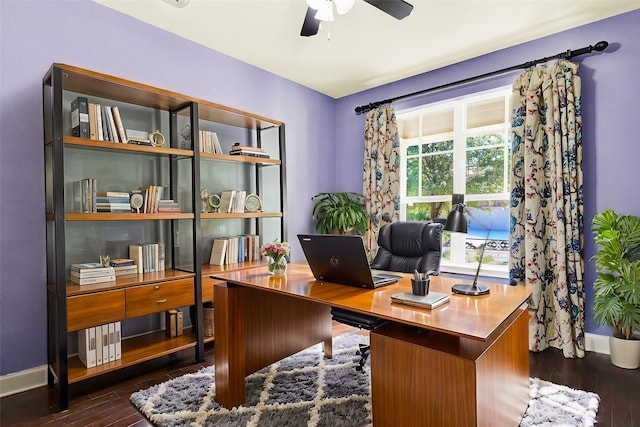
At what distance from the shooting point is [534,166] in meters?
3.02

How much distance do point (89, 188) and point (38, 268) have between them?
2.12ft

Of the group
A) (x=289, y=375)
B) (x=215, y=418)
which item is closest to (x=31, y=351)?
(x=215, y=418)

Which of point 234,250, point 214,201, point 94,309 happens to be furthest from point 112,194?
point 234,250

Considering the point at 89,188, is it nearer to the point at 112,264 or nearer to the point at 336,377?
the point at 112,264

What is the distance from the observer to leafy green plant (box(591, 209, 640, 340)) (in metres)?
2.44

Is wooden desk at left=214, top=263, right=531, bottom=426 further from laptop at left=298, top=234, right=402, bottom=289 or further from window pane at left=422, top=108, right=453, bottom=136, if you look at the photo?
window pane at left=422, top=108, right=453, bottom=136

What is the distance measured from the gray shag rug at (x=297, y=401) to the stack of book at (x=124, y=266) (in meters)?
0.85

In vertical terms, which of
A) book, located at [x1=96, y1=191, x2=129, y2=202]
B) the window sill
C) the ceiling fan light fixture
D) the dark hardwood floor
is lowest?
the dark hardwood floor

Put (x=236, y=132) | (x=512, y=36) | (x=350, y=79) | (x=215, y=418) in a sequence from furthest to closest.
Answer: (x=350, y=79) < (x=236, y=132) < (x=512, y=36) < (x=215, y=418)

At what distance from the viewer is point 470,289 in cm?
173

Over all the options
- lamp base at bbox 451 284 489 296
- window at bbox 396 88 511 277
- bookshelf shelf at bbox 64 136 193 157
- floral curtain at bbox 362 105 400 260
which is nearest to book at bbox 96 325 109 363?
bookshelf shelf at bbox 64 136 193 157

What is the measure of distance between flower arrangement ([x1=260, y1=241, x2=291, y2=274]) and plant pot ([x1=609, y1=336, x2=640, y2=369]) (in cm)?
254

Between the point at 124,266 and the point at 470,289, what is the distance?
235cm

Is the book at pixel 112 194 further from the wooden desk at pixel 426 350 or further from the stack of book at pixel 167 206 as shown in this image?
the wooden desk at pixel 426 350
